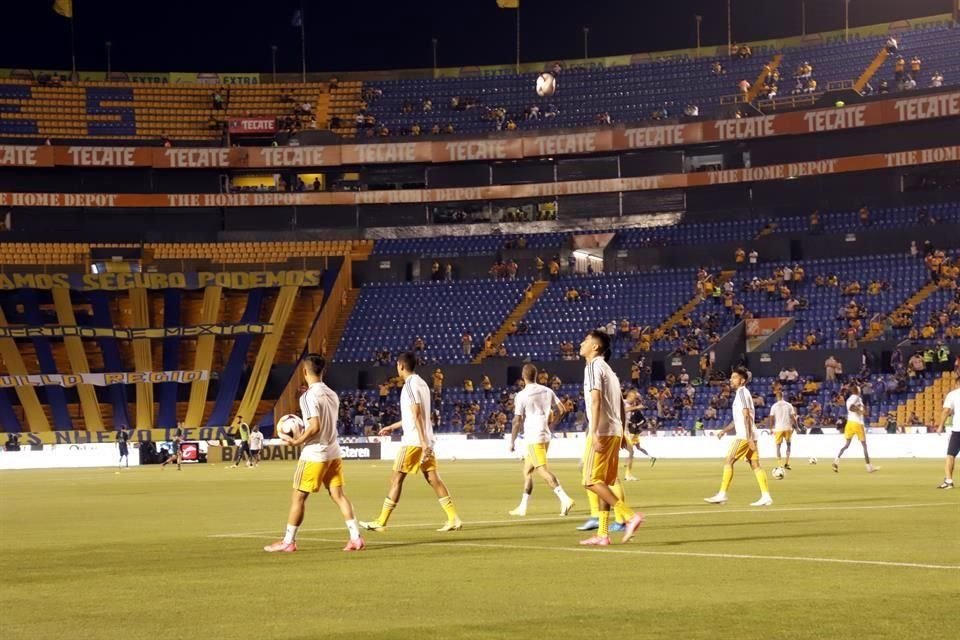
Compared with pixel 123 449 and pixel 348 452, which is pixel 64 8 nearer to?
pixel 123 449

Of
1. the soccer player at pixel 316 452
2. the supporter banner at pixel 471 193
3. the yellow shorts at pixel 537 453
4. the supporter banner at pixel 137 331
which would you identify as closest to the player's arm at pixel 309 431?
the soccer player at pixel 316 452

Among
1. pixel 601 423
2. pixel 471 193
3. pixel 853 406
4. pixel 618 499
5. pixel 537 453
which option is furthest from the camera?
pixel 471 193

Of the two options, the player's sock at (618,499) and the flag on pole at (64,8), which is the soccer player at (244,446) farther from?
the player's sock at (618,499)

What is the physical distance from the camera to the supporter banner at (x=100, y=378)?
244 feet

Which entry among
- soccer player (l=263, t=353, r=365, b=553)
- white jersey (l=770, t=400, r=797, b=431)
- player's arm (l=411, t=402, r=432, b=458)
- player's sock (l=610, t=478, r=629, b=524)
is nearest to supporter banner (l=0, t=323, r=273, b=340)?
white jersey (l=770, t=400, r=797, b=431)

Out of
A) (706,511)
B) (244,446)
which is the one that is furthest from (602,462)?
(244,446)

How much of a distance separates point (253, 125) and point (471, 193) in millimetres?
13712

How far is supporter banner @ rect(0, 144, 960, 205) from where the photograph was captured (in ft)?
254

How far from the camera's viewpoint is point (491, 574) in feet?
46.6

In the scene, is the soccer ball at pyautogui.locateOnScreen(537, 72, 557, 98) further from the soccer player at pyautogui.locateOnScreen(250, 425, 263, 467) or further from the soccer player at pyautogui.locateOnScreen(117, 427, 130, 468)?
the soccer player at pyautogui.locateOnScreen(117, 427, 130, 468)

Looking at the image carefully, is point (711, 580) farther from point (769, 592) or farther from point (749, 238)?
point (749, 238)

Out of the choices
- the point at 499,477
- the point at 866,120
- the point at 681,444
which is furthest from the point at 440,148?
the point at 499,477

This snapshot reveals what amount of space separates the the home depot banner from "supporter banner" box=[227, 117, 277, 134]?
36.8ft

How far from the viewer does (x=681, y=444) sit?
195ft
